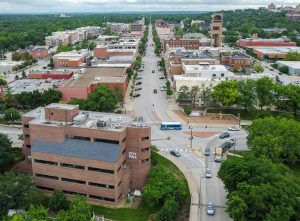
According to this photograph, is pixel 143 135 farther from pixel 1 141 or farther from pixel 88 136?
pixel 1 141

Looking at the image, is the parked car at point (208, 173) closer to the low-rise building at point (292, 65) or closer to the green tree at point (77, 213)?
the green tree at point (77, 213)

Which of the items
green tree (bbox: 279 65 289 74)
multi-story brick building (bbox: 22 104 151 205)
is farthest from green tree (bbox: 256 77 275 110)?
green tree (bbox: 279 65 289 74)

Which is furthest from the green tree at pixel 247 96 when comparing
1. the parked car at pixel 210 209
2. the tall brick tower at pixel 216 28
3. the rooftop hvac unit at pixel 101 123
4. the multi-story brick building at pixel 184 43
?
the tall brick tower at pixel 216 28

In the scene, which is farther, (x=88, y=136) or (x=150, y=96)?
(x=150, y=96)

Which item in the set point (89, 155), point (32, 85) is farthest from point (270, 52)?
point (89, 155)

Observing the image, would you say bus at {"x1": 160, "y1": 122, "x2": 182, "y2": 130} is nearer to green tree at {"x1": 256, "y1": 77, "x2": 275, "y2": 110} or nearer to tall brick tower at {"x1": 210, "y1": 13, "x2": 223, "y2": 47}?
green tree at {"x1": 256, "y1": 77, "x2": 275, "y2": 110}

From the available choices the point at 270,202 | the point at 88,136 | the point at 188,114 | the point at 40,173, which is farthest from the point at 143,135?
the point at 188,114

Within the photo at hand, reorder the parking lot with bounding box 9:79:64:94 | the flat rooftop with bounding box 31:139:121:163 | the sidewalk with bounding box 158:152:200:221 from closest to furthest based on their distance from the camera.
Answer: the sidewalk with bounding box 158:152:200:221
the flat rooftop with bounding box 31:139:121:163
the parking lot with bounding box 9:79:64:94

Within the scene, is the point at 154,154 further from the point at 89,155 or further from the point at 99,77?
the point at 99,77
